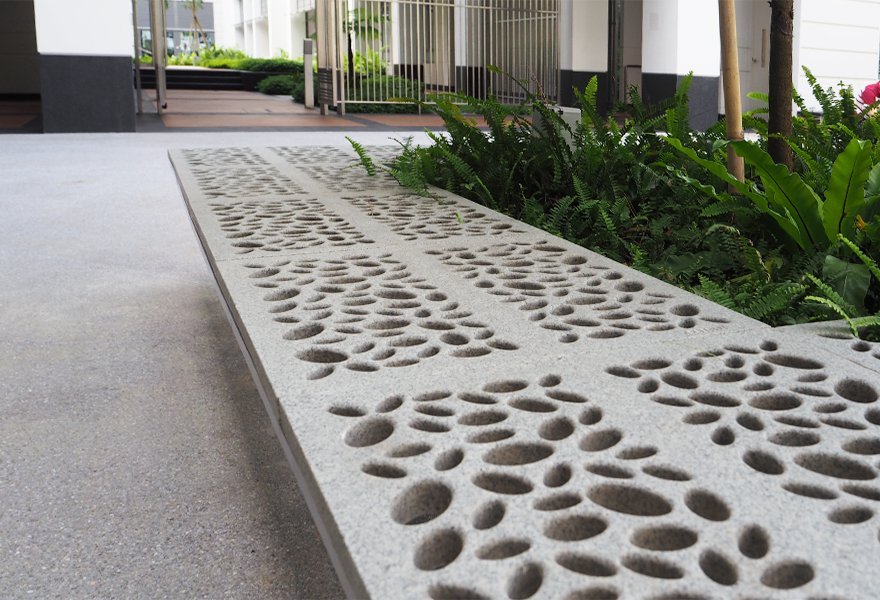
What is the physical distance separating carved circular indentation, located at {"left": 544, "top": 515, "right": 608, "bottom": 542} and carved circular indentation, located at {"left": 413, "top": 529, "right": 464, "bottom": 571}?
12 cm

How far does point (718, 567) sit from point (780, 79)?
8.00 ft

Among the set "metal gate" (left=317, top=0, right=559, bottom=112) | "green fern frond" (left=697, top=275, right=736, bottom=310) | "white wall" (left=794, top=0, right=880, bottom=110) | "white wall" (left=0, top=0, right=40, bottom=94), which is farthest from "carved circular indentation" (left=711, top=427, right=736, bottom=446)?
"white wall" (left=0, top=0, right=40, bottom=94)

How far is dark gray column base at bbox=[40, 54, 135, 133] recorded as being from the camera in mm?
10492

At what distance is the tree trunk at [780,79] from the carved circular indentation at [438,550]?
232 cm

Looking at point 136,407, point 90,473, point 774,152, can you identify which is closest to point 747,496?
point 90,473

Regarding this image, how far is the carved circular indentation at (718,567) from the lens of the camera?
1046 mm

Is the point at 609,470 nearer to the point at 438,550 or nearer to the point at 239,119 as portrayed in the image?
the point at 438,550

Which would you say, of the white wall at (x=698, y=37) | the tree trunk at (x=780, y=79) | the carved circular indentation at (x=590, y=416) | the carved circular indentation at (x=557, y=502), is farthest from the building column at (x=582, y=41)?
the carved circular indentation at (x=557, y=502)

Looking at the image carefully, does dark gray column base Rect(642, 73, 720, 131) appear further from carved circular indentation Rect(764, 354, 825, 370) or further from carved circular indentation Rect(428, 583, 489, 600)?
carved circular indentation Rect(428, 583, 489, 600)

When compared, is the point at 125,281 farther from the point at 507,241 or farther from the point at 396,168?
the point at 507,241

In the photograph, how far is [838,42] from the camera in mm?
14172

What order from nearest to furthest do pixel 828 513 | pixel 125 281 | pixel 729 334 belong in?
→ pixel 828 513 < pixel 729 334 < pixel 125 281

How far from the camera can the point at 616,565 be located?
3.41ft

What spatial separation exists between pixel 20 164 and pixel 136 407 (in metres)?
6.49
